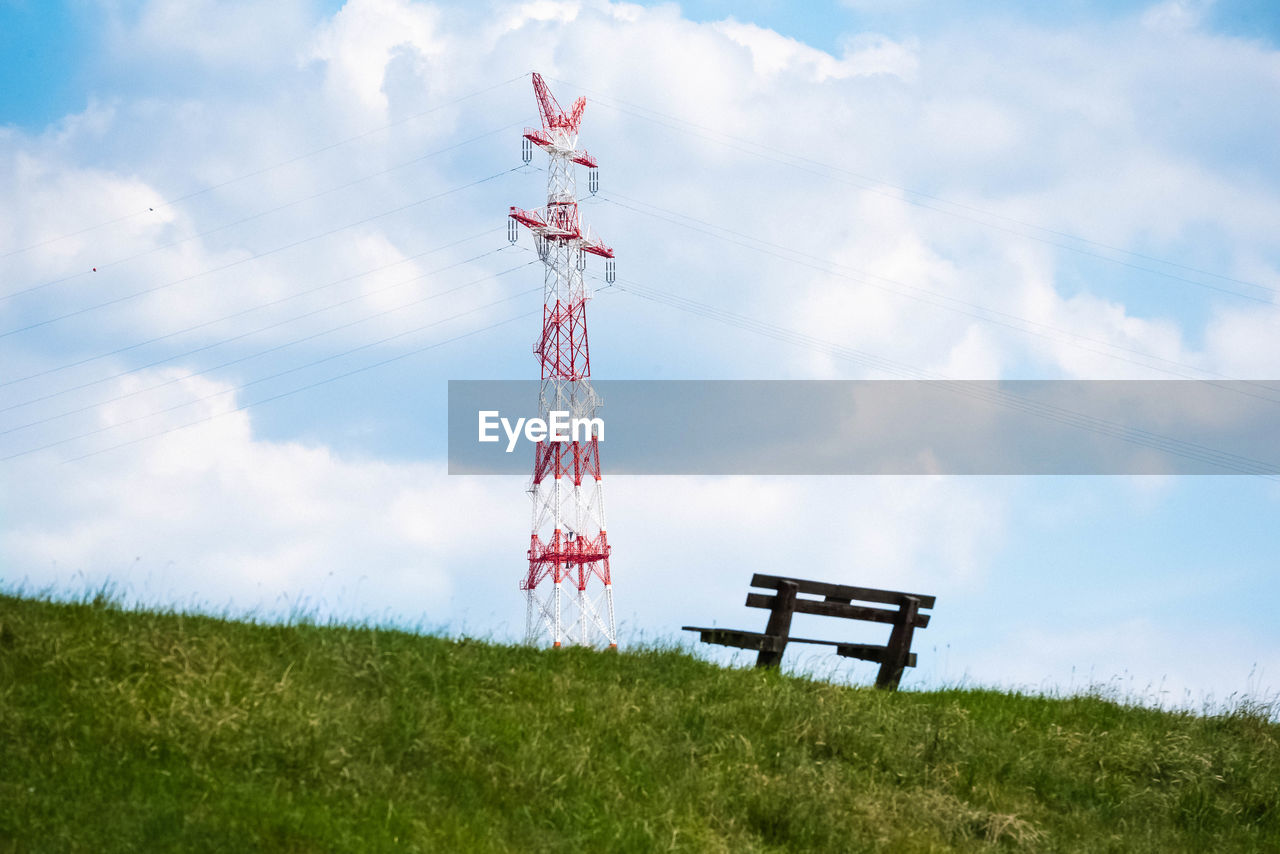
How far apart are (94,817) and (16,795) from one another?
0.76 meters

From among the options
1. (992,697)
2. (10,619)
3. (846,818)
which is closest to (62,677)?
(10,619)

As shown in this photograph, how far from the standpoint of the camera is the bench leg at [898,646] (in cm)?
1517

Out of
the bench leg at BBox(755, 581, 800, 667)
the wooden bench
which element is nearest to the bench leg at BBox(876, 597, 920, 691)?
the wooden bench

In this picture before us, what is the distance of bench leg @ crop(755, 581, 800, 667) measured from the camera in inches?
566

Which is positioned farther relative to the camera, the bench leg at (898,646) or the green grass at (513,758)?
the bench leg at (898,646)

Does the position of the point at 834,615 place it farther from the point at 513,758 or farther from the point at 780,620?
the point at 513,758

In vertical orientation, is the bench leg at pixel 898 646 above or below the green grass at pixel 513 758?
above

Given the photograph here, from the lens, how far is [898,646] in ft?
49.9

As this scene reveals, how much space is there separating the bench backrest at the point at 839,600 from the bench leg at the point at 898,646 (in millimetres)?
84

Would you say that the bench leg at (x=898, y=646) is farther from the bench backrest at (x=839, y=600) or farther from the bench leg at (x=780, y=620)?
the bench leg at (x=780, y=620)

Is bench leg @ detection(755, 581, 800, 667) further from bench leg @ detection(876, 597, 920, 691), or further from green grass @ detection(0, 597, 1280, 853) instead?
bench leg @ detection(876, 597, 920, 691)

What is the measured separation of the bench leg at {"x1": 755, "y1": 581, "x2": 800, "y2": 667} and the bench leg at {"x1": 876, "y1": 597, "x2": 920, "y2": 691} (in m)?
1.62

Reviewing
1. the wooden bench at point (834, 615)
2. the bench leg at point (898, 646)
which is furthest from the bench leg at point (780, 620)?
the bench leg at point (898, 646)

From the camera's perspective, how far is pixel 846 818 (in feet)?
36.6
